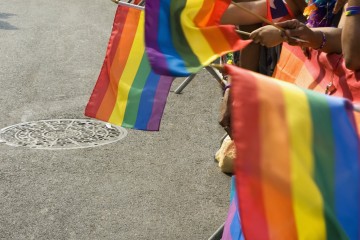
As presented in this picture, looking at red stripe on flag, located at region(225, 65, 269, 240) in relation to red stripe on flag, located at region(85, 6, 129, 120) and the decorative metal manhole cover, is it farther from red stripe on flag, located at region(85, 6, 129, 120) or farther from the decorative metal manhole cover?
the decorative metal manhole cover

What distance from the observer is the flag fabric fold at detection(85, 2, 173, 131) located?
4941mm

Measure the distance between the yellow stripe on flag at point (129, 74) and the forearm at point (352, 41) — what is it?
1.97m

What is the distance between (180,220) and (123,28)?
55.2 inches

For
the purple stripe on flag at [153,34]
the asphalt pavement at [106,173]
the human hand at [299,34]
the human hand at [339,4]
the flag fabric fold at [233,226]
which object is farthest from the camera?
the asphalt pavement at [106,173]

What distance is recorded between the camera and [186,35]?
145 inches

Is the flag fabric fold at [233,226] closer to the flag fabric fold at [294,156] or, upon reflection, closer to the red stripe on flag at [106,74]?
the red stripe on flag at [106,74]

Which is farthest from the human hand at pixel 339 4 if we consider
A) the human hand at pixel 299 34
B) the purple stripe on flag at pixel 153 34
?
the purple stripe on flag at pixel 153 34

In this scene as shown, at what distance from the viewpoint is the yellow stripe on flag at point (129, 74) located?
202 inches

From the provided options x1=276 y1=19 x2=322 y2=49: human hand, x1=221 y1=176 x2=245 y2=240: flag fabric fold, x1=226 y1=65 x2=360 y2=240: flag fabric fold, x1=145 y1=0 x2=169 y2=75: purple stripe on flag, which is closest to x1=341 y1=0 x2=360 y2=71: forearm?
x1=276 y1=19 x2=322 y2=49: human hand

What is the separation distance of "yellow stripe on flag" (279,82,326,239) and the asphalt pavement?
2.98 metres

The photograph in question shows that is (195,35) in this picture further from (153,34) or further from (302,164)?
(302,164)

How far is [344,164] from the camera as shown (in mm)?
2477

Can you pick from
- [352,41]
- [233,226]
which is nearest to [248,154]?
[352,41]

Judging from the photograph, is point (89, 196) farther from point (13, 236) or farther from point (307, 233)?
point (307, 233)
